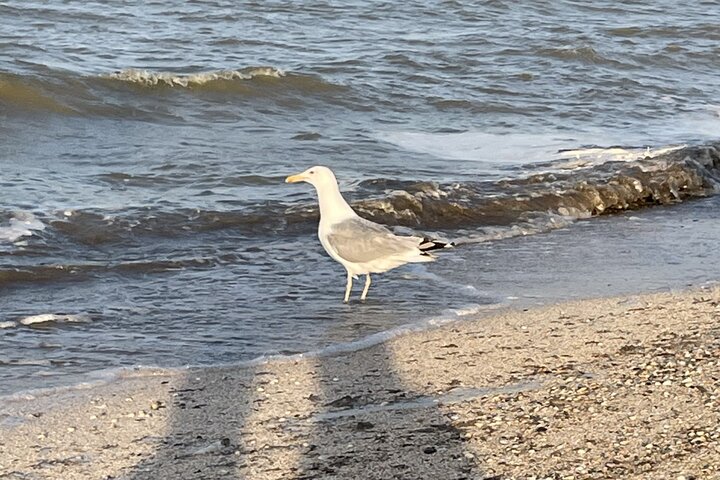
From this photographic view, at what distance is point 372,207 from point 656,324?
11.5ft

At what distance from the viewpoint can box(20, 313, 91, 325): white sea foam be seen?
6.26 meters

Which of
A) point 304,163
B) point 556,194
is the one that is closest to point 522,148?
point 556,194

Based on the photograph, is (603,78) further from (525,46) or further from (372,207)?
(372,207)

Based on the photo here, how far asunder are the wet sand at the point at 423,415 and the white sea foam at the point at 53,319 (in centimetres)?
110

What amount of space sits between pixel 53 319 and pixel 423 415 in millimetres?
2435

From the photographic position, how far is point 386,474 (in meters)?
3.98

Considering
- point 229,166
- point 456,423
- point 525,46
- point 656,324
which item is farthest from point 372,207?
point 525,46

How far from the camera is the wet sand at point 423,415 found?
13.2 ft

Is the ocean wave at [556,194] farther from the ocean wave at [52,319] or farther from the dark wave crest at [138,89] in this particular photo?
the dark wave crest at [138,89]

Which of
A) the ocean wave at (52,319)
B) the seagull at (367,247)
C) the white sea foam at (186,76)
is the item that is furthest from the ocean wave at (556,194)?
the white sea foam at (186,76)

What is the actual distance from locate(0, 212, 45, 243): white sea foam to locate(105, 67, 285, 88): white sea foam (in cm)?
482

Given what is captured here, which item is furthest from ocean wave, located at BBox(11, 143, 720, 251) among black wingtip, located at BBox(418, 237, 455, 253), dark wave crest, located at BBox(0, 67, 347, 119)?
dark wave crest, located at BBox(0, 67, 347, 119)

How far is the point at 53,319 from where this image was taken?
629 centimetres

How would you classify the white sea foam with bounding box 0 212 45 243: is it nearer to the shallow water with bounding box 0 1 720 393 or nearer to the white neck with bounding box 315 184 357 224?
the shallow water with bounding box 0 1 720 393
